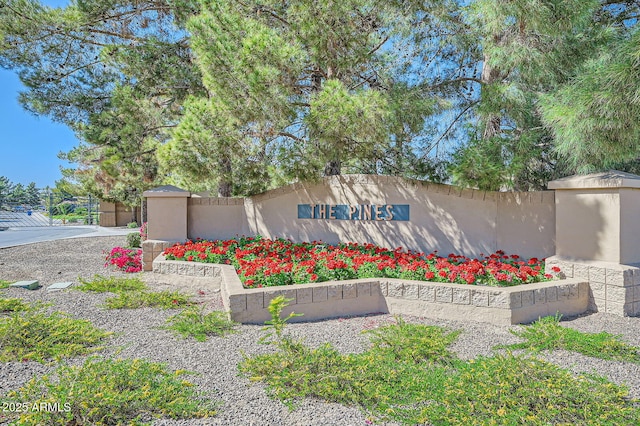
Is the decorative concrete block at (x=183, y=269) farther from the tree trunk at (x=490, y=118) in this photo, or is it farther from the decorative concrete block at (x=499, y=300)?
the tree trunk at (x=490, y=118)

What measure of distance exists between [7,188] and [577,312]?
252 feet

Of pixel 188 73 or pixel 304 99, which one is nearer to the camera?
pixel 304 99

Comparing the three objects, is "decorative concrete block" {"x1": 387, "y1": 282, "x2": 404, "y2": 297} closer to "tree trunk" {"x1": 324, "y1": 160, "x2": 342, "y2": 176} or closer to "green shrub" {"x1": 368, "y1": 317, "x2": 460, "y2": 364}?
"green shrub" {"x1": 368, "y1": 317, "x2": 460, "y2": 364}

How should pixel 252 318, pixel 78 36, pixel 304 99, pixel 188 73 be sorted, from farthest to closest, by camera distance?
pixel 78 36
pixel 188 73
pixel 304 99
pixel 252 318

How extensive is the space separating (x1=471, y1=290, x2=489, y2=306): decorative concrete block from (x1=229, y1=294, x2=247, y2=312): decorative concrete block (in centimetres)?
280

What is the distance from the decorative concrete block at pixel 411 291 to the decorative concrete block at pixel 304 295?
126 cm

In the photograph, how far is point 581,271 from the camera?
207 inches

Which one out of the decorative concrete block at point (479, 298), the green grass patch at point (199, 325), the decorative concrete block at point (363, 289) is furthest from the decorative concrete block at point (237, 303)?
the decorative concrete block at point (479, 298)

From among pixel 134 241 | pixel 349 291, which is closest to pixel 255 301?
pixel 349 291

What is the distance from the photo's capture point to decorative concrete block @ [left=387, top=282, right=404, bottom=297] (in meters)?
5.18

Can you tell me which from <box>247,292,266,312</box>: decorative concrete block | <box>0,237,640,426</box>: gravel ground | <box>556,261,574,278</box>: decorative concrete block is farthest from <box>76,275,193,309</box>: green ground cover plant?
<box>556,261,574,278</box>: decorative concrete block

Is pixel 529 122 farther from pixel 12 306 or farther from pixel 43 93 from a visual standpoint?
pixel 43 93

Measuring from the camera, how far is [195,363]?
349 cm

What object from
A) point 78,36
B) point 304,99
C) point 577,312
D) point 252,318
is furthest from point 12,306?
point 78,36
